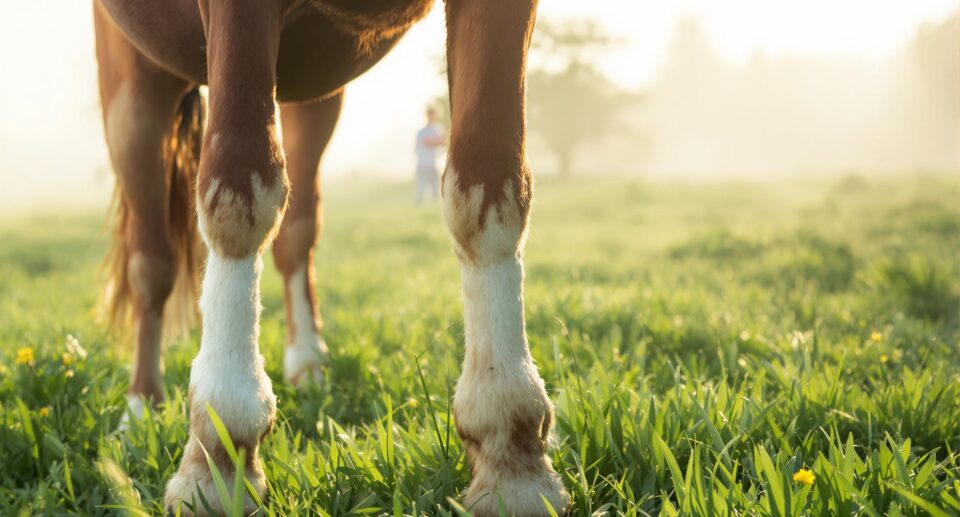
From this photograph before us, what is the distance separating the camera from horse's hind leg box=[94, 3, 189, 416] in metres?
2.58

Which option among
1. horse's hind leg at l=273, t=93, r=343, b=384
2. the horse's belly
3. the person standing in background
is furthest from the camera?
the person standing in background

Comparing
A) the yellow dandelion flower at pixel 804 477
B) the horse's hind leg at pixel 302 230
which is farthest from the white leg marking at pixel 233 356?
the horse's hind leg at pixel 302 230

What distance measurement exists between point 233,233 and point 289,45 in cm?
66

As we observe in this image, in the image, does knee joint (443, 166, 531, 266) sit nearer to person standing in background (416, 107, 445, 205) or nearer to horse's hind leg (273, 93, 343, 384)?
horse's hind leg (273, 93, 343, 384)

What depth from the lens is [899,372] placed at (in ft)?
8.23

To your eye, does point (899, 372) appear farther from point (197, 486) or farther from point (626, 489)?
point (197, 486)

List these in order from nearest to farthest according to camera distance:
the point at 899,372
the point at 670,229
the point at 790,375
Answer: the point at 790,375 < the point at 899,372 < the point at 670,229

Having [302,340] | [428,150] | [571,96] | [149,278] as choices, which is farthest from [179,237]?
[571,96]

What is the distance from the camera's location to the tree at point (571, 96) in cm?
2948

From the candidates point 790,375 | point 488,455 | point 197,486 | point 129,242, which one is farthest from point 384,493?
point 129,242

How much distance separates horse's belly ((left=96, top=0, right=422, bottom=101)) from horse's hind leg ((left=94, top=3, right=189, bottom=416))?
1.29ft

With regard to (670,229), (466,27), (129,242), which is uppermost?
(466,27)

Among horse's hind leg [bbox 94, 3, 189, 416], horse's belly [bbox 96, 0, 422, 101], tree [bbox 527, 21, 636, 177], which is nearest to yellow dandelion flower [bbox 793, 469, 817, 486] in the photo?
horse's belly [bbox 96, 0, 422, 101]

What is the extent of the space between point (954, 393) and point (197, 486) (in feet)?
6.13
